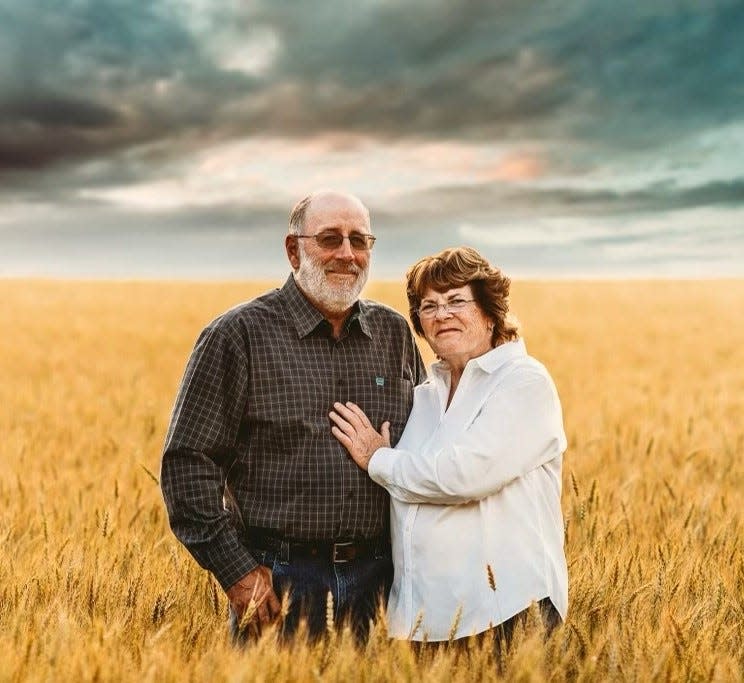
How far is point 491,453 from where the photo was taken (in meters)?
2.93

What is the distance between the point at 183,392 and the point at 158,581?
3.02 feet

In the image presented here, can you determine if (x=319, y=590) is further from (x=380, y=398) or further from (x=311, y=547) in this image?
(x=380, y=398)

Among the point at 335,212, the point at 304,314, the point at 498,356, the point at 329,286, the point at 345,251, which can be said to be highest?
the point at 335,212

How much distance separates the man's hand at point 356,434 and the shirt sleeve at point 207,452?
36cm

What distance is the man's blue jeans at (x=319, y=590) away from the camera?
10.8ft

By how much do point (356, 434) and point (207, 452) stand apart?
1.81 feet

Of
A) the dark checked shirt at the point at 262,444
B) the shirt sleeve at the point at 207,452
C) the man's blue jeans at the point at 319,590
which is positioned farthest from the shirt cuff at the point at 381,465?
the shirt sleeve at the point at 207,452

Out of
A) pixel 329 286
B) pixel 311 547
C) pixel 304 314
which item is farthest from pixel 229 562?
pixel 329 286

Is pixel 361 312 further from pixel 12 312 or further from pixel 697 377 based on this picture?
pixel 12 312

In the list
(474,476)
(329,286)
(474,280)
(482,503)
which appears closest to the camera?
(474,476)

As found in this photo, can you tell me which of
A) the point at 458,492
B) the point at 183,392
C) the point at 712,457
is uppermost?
the point at 183,392

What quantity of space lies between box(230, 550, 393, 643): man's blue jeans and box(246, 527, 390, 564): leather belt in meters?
0.02

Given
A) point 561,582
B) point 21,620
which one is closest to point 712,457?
point 561,582

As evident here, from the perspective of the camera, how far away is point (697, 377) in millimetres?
12461
